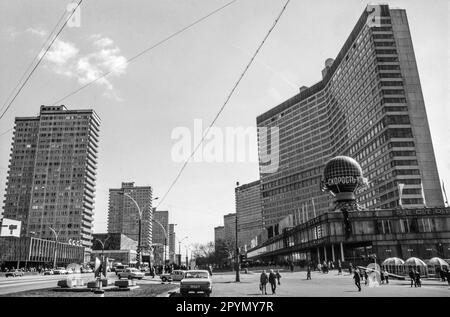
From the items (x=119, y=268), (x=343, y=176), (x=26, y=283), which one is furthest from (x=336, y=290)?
(x=119, y=268)

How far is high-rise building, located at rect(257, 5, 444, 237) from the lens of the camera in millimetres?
99438

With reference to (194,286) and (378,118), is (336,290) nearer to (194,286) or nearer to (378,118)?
(194,286)

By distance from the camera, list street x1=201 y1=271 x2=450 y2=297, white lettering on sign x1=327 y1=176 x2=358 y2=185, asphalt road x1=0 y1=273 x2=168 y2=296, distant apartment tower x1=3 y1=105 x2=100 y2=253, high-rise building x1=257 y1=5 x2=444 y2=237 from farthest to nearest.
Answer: distant apartment tower x1=3 y1=105 x2=100 y2=253
high-rise building x1=257 y1=5 x2=444 y2=237
white lettering on sign x1=327 y1=176 x2=358 y2=185
asphalt road x1=0 y1=273 x2=168 y2=296
street x1=201 y1=271 x2=450 y2=297

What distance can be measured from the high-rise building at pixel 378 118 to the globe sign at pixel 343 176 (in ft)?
44.5

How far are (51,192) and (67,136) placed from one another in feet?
86.1

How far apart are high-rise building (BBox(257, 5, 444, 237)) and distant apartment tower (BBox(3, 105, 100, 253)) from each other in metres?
88.5

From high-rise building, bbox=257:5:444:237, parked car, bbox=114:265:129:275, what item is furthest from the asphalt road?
high-rise building, bbox=257:5:444:237

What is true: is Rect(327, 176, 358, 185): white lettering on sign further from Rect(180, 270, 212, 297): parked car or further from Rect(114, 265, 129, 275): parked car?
Rect(180, 270, 212, 297): parked car

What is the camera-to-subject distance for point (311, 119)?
166 m

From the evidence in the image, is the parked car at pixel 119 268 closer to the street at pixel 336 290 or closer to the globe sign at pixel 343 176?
the street at pixel 336 290

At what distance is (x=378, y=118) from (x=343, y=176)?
40.0 meters

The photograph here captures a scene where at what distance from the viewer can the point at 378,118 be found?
108 m

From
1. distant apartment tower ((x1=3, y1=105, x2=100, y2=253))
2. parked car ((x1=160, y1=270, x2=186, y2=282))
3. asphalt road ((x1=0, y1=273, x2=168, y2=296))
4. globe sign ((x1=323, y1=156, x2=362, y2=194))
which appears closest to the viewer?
asphalt road ((x1=0, y1=273, x2=168, y2=296))

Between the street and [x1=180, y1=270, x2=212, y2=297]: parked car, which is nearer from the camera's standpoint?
[x1=180, y1=270, x2=212, y2=297]: parked car
